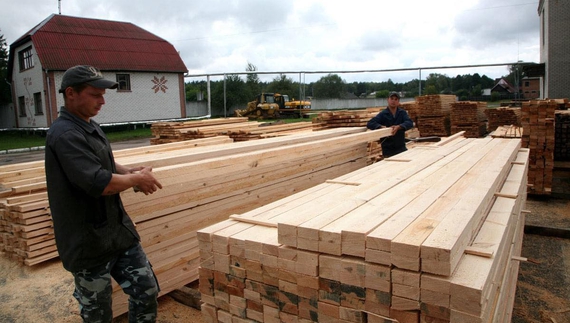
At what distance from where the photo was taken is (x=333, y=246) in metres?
2.53

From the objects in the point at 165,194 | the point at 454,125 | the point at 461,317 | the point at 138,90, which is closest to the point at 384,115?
the point at 165,194

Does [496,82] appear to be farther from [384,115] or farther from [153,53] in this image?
[153,53]

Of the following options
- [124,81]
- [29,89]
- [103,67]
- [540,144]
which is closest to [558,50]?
[540,144]

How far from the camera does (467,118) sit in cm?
1486

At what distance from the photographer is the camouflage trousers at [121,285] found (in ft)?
9.89

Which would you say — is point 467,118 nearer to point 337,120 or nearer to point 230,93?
point 337,120

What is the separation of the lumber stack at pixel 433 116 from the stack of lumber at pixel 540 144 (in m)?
6.06

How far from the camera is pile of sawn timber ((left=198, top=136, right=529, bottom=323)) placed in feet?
7.44

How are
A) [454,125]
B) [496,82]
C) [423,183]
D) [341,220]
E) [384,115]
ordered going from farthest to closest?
[496,82]
[454,125]
[384,115]
[423,183]
[341,220]

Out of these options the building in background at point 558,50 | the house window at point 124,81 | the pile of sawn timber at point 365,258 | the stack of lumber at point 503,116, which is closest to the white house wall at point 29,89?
the house window at point 124,81

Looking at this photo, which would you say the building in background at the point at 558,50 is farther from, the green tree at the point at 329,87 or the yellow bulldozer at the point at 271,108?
the yellow bulldozer at the point at 271,108

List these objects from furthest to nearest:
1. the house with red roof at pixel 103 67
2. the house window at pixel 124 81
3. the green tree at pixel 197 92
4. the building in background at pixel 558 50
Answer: the green tree at pixel 197 92 < the house window at pixel 124 81 < the house with red roof at pixel 103 67 < the building in background at pixel 558 50

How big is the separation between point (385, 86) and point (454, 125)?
27.5 feet

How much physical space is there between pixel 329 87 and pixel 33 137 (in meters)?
18.1
